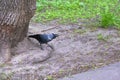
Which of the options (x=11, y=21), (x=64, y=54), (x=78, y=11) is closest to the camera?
(x=11, y=21)

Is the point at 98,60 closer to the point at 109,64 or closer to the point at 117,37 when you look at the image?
the point at 109,64

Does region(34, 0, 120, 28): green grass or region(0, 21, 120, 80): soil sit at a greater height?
region(0, 21, 120, 80): soil

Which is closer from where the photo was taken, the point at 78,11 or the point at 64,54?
the point at 64,54

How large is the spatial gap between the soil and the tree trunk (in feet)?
0.55

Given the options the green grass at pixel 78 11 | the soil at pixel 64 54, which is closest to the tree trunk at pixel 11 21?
the soil at pixel 64 54

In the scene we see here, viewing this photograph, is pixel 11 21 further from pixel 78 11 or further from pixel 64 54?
pixel 78 11

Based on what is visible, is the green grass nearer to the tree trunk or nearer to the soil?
the soil

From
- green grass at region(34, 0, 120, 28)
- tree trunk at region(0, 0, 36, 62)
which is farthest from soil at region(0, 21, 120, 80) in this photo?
green grass at region(34, 0, 120, 28)

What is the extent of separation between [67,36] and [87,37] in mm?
403

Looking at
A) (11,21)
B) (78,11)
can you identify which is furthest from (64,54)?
(78,11)

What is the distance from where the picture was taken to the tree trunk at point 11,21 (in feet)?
23.1

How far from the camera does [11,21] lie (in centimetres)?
708

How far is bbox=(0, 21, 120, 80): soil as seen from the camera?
6.74m

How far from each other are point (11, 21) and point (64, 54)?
1162 mm
